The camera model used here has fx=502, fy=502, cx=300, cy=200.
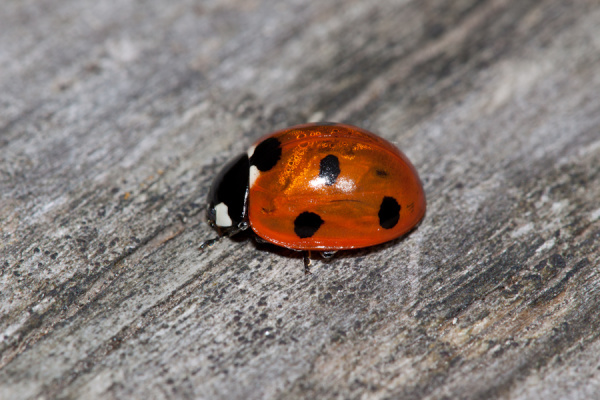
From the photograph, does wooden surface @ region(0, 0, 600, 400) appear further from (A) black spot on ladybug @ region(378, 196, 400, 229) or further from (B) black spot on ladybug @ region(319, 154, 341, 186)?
(B) black spot on ladybug @ region(319, 154, 341, 186)

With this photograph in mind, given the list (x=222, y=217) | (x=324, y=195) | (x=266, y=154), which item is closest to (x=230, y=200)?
(x=222, y=217)

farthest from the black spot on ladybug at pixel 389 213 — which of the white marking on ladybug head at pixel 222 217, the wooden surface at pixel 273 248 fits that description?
the white marking on ladybug head at pixel 222 217

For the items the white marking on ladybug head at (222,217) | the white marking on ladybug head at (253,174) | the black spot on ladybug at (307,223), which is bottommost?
→ the black spot on ladybug at (307,223)

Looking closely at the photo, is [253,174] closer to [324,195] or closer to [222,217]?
[222,217]

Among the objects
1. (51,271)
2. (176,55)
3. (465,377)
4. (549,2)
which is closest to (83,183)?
(51,271)

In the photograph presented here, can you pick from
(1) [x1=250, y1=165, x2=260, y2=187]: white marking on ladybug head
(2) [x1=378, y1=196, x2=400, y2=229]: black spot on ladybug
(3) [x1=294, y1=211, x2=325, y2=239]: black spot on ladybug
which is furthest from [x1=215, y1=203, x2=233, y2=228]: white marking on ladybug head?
(2) [x1=378, y1=196, x2=400, y2=229]: black spot on ladybug

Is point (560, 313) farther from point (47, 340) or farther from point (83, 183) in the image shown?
point (83, 183)

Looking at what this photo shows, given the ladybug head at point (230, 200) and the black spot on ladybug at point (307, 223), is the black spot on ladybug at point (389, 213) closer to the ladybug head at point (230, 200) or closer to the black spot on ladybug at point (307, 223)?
the black spot on ladybug at point (307, 223)
